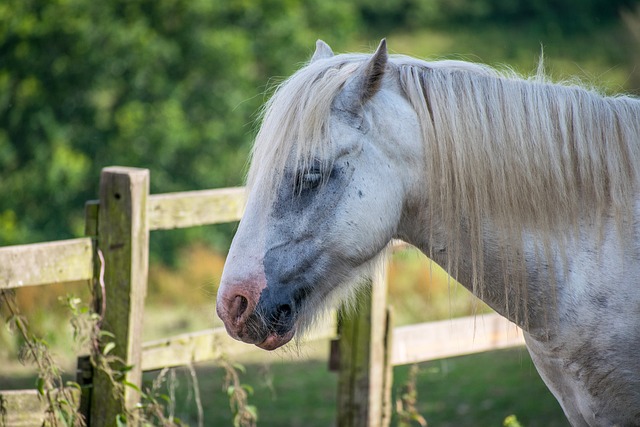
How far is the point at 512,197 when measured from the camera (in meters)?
2.25

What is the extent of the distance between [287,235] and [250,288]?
19 cm

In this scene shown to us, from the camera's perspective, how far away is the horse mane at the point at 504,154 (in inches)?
87.8

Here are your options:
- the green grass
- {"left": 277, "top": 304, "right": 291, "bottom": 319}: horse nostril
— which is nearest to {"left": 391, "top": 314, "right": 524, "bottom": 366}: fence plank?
the green grass

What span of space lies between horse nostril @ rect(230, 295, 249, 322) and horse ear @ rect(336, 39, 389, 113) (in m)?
0.66

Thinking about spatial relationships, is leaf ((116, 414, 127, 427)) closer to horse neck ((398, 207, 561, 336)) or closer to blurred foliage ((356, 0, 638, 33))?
horse neck ((398, 207, 561, 336))

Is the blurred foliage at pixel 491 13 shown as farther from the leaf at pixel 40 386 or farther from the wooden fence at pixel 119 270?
the leaf at pixel 40 386

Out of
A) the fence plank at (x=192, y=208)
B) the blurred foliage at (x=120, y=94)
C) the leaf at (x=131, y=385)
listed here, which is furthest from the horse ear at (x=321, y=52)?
the blurred foliage at (x=120, y=94)

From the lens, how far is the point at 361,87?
2180 millimetres

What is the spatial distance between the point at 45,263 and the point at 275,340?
1.24 m

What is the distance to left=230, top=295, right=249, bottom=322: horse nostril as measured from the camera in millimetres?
2102

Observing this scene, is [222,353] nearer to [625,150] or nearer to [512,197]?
[512,197]

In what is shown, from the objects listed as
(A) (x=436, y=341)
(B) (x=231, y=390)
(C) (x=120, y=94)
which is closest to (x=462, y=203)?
(B) (x=231, y=390)

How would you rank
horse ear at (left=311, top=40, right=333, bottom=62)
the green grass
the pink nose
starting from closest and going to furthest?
1. the pink nose
2. horse ear at (left=311, top=40, right=333, bottom=62)
3. the green grass

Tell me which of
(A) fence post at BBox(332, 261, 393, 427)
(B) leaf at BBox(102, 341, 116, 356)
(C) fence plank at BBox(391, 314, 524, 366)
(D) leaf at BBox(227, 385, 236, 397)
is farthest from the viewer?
(C) fence plank at BBox(391, 314, 524, 366)
